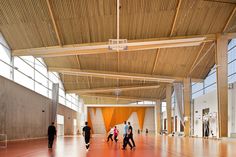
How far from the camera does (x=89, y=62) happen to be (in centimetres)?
3900

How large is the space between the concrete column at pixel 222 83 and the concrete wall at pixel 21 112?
688 inches

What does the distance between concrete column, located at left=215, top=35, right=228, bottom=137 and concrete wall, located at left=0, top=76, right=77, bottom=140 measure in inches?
688

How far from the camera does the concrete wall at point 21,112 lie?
85.8 ft

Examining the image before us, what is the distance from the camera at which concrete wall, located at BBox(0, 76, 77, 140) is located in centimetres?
2614

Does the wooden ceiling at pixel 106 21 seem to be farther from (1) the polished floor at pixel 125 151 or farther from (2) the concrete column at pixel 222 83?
(1) the polished floor at pixel 125 151

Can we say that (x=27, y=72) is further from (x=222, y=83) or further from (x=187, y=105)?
(x=187, y=105)

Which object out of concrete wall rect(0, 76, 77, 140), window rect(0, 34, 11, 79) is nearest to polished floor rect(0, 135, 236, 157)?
concrete wall rect(0, 76, 77, 140)

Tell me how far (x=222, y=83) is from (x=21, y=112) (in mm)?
18103

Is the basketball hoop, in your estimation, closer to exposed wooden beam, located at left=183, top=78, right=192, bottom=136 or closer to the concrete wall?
the concrete wall

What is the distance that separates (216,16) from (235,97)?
8.50m

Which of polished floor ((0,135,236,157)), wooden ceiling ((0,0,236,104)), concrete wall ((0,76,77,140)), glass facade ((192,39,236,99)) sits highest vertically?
wooden ceiling ((0,0,236,104))

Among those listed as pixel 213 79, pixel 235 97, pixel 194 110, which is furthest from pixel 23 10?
pixel 194 110

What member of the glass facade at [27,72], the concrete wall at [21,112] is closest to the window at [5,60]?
the glass facade at [27,72]

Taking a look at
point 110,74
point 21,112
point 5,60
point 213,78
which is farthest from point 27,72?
point 213,78
